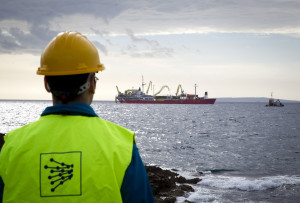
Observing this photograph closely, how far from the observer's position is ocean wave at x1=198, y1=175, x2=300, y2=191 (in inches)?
571

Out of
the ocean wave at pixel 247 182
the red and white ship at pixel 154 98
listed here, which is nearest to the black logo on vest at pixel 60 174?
the ocean wave at pixel 247 182

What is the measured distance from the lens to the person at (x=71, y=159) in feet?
5.60

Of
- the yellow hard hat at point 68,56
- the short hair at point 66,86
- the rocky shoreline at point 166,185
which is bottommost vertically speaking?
the rocky shoreline at point 166,185

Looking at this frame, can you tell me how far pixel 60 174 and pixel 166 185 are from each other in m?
12.1

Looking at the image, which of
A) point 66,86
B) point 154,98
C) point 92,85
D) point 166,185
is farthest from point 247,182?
point 154,98

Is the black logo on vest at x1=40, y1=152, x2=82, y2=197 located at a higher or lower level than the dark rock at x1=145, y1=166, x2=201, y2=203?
higher

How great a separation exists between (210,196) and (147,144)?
1890cm

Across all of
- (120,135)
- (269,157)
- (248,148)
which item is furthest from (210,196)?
(248,148)

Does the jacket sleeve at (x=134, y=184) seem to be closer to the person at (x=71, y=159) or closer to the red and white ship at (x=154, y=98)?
the person at (x=71, y=159)

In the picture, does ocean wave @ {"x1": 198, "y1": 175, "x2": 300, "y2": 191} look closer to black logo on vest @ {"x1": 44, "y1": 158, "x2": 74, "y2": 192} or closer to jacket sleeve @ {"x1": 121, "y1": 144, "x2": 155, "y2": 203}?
jacket sleeve @ {"x1": 121, "y1": 144, "x2": 155, "y2": 203}

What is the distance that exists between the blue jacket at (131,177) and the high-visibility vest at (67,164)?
4 centimetres

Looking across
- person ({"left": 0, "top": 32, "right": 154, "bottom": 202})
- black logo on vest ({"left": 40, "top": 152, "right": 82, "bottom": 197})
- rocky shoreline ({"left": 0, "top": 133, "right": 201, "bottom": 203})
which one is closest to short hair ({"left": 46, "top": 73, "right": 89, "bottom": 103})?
person ({"left": 0, "top": 32, "right": 154, "bottom": 202})

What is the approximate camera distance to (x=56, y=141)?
69.7 inches

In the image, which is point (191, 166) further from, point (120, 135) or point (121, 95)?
point (121, 95)
